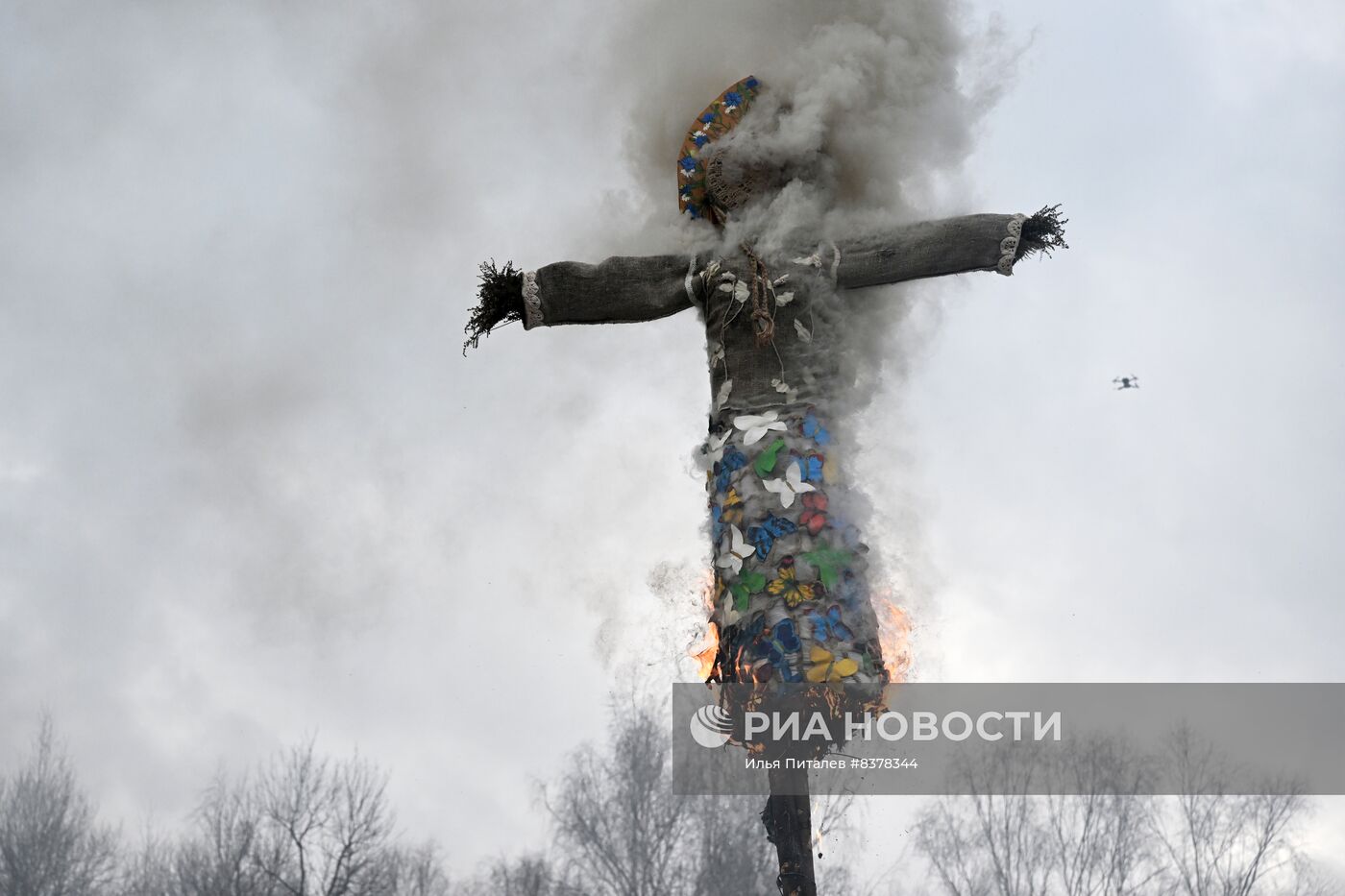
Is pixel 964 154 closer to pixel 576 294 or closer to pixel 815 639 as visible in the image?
pixel 576 294

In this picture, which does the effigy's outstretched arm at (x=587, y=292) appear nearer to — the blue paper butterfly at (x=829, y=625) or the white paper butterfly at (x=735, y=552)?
the white paper butterfly at (x=735, y=552)

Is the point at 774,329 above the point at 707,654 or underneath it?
above

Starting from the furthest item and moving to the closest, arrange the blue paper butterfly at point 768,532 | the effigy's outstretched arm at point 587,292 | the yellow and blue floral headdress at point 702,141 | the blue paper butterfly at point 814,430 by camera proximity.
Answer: the yellow and blue floral headdress at point 702,141, the effigy's outstretched arm at point 587,292, the blue paper butterfly at point 814,430, the blue paper butterfly at point 768,532

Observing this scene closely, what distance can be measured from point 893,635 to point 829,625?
1.55 feet

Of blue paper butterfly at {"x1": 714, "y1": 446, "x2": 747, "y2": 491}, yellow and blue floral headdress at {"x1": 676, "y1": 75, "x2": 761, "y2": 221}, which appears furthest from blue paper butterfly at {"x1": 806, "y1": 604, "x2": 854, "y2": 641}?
yellow and blue floral headdress at {"x1": 676, "y1": 75, "x2": 761, "y2": 221}

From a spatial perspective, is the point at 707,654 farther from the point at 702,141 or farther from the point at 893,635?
the point at 702,141

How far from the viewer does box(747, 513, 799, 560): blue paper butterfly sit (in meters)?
5.80

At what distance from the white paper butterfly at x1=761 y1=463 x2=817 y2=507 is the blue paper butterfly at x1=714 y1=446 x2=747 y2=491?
154mm

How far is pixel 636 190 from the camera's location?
7.18m

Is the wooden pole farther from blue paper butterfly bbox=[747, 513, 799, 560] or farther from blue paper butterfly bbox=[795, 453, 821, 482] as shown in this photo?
blue paper butterfly bbox=[795, 453, 821, 482]

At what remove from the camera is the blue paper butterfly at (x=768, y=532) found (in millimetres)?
5797

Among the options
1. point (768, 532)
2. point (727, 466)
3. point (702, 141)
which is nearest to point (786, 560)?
point (768, 532)

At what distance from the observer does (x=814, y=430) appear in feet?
19.8
